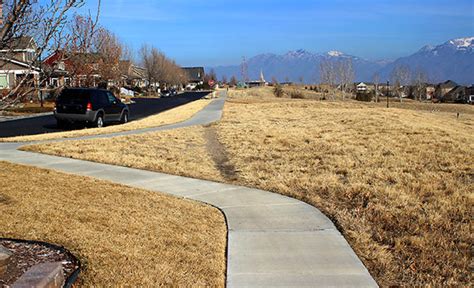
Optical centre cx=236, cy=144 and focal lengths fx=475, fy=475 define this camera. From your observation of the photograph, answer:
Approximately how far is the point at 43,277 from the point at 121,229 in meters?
1.74

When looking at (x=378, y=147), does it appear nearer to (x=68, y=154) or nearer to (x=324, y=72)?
(x=68, y=154)

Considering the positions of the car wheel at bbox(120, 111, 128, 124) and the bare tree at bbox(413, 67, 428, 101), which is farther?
the bare tree at bbox(413, 67, 428, 101)

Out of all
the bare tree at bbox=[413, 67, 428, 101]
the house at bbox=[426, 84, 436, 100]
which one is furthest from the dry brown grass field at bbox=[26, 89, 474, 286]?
the house at bbox=[426, 84, 436, 100]

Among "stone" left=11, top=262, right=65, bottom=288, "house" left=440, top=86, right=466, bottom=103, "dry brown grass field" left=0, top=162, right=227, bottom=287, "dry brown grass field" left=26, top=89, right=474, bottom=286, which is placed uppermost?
"stone" left=11, top=262, right=65, bottom=288

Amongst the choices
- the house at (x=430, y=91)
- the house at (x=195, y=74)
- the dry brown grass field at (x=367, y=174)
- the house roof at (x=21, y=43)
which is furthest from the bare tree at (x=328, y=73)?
the house at (x=195, y=74)

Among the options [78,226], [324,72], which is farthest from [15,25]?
[324,72]

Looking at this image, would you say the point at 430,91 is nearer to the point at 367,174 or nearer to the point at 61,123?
the point at 61,123

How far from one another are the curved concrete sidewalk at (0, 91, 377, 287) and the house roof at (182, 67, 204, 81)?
141m

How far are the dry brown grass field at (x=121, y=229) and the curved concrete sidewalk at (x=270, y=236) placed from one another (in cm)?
26

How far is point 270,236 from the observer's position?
563 centimetres

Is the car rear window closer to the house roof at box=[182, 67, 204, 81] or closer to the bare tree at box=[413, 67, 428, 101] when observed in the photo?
the bare tree at box=[413, 67, 428, 101]

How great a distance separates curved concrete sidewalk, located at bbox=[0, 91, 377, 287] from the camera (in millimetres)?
4453

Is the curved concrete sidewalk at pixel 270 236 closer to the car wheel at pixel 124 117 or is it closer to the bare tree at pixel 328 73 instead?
the car wheel at pixel 124 117

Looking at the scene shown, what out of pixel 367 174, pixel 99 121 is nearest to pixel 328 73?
pixel 99 121
